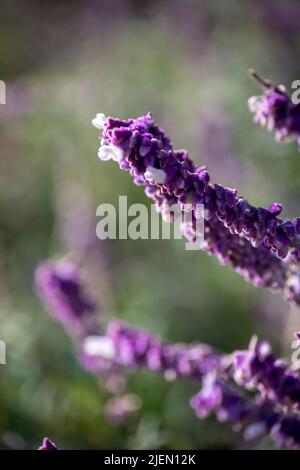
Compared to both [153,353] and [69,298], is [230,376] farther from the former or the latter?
[69,298]

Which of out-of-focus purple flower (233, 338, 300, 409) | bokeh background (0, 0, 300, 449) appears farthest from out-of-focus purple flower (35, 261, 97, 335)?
out-of-focus purple flower (233, 338, 300, 409)

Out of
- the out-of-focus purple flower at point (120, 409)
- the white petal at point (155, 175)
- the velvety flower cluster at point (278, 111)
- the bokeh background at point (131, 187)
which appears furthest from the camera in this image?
the bokeh background at point (131, 187)

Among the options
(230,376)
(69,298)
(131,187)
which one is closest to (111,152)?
(230,376)

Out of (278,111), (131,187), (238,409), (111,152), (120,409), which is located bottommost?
(238,409)

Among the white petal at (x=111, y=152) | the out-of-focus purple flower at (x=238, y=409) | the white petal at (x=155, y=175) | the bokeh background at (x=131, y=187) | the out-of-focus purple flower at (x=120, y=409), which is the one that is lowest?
the out-of-focus purple flower at (x=238, y=409)

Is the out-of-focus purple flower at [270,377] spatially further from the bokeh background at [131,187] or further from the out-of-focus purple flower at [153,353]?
the bokeh background at [131,187]

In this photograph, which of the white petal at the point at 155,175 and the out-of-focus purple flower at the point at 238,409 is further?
the out-of-focus purple flower at the point at 238,409

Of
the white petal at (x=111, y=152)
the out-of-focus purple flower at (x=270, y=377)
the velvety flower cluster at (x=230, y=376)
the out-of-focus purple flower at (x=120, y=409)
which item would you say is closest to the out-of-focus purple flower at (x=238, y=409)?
the velvety flower cluster at (x=230, y=376)
